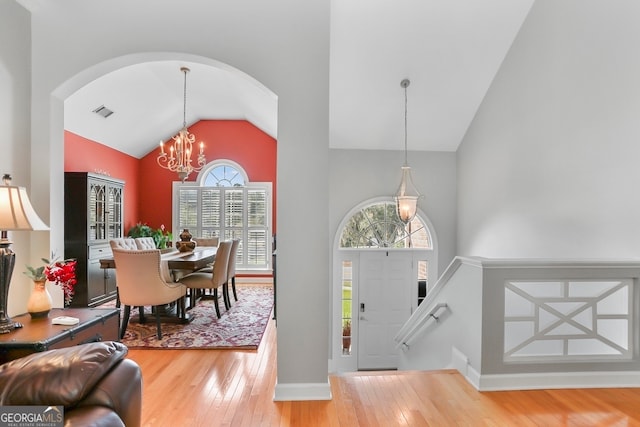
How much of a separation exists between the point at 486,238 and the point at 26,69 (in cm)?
508

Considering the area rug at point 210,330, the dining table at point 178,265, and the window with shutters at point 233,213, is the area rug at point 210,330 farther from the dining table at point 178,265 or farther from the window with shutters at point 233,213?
the window with shutters at point 233,213

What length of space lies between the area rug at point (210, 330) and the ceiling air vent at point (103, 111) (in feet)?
→ 10.2

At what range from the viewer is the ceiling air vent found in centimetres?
488

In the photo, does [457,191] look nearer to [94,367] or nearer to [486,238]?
[486,238]

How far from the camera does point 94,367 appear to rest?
1257 millimetres

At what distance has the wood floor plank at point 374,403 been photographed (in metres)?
2.02

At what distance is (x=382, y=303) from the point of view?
17.8 feet

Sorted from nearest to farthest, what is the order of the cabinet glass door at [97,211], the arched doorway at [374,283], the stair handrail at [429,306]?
the stair handrail at [429,306]
the cabinet glass door at [97,211]
the arched doorway at [374,283]

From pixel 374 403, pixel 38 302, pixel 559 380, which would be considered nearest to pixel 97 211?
pixel 38 302

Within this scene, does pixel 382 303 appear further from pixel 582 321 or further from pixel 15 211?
pixel 15 211

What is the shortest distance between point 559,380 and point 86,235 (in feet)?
18.6

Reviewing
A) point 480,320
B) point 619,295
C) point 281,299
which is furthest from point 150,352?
point 619,295

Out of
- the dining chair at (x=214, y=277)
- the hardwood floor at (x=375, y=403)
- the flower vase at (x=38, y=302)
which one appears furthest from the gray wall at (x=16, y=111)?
the dining chair at (x=214, y=277)

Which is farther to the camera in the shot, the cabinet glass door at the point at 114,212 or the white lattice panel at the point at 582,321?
the cabinet glass door at the point at 114,212
